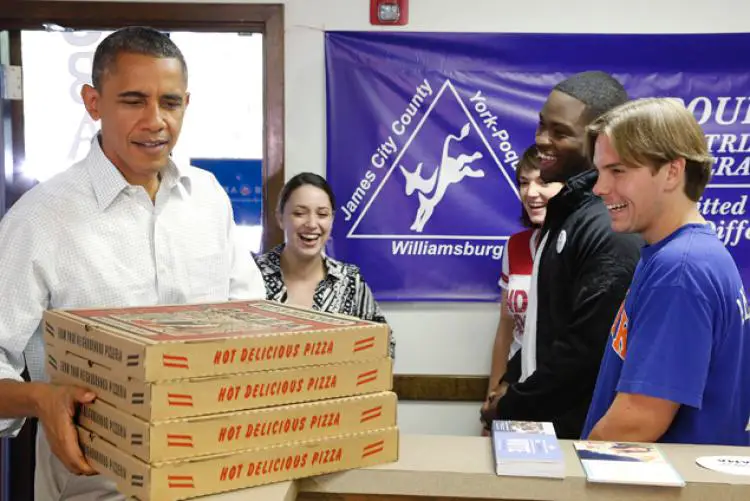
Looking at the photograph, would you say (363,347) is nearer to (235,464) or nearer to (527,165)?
(235,464)

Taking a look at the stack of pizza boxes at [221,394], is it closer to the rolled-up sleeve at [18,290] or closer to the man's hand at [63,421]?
the man's hand at [63,421]

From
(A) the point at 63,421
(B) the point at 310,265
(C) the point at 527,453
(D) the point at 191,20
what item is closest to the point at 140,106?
(A) the point at 63,421

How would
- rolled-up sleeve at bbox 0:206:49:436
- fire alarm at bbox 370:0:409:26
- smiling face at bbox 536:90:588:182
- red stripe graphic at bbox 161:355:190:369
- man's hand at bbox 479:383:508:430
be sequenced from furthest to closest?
fire alarm at bbox 370:0:409:26 < man's hand at bbox 479:383:508:430 < smiling face at bbox 536:90:588:182 < rolled-up sleeve at bbox 0:206:49:436 < red stripe graphic at bbox 161:355:190:369

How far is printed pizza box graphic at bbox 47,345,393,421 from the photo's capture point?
0.97 meters

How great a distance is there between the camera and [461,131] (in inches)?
127

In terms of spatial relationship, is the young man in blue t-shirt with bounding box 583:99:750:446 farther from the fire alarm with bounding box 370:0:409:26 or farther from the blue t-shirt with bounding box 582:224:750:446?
the fire alarm with bounding box 370:0:409:26

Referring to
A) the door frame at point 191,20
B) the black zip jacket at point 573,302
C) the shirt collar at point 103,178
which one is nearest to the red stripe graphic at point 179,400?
the shirt collar at point 103,178

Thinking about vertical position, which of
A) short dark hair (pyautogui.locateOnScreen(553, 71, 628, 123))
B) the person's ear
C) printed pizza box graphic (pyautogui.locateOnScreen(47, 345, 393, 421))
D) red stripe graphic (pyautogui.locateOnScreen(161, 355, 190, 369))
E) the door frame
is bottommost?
printed pizza box graphic (pyautogui.locateOnScreen(47, 345, 393, 421))

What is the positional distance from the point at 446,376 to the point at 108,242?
2115mm

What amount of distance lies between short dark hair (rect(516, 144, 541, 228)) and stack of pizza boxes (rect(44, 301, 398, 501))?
2.01m

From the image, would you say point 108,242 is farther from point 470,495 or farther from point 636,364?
point 636,364

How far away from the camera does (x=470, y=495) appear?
46.7 inches

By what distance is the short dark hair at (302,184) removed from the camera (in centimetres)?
309

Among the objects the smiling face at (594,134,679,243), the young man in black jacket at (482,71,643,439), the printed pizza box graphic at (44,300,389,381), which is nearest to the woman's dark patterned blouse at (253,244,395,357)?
the young man in black jacket at (482,71,643,439)
